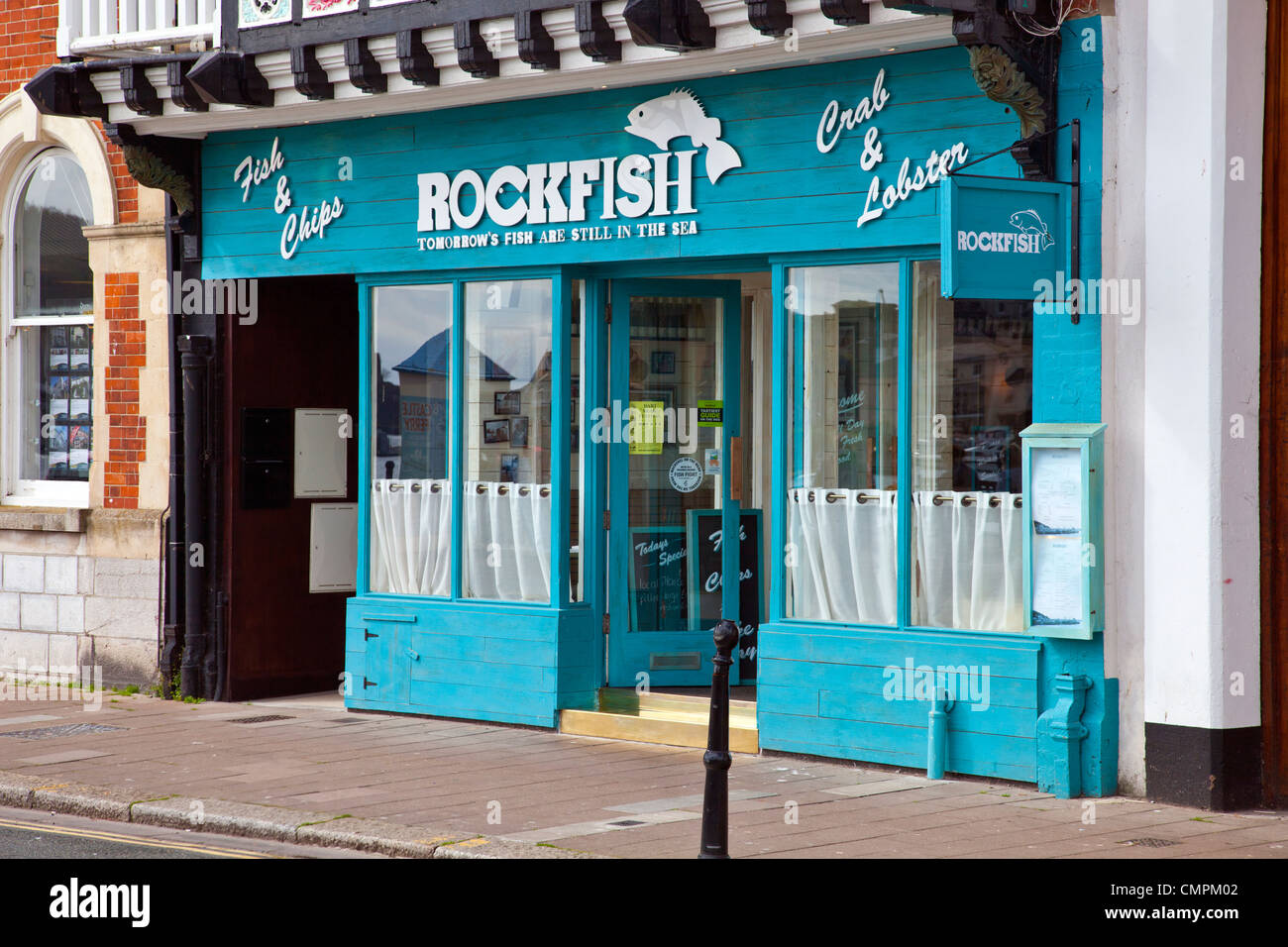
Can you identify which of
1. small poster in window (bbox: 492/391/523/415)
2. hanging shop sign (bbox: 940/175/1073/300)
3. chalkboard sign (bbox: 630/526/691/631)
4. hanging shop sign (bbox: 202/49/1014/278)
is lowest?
chalkboard sign (bbox: 630/526/691/631)

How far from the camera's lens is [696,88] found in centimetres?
1019

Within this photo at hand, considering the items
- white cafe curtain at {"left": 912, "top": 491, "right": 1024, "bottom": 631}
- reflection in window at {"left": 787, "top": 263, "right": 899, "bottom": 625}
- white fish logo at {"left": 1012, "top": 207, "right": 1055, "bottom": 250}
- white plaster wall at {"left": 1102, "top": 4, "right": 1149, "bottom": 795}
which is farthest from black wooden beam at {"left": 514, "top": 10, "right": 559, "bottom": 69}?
white cafe curtain at {"left": 912, "top": 491, "right": 1024, "bottom": 631}

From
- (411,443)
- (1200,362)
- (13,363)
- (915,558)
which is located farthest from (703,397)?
(13,363)

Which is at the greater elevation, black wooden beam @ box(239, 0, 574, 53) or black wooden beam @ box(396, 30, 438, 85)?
black wooden beam @ box(239, 0, 574, 53)

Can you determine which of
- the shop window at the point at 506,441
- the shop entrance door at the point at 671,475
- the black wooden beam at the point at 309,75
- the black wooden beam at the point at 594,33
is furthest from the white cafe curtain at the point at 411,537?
the black wooden beam at the point at 594,33

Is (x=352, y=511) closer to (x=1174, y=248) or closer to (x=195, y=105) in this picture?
(x=195, y=105)

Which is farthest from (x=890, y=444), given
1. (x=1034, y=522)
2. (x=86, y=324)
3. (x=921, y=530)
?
(x=86, y=324)

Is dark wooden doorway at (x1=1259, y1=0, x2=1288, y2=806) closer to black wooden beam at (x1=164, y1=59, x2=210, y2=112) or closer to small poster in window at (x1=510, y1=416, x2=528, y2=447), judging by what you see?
small poster in window at (x1=510, y1=416, x2=528, y2=447)

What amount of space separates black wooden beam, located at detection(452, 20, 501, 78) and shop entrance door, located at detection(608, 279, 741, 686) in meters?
1.77

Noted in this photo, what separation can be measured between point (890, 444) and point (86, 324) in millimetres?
7339

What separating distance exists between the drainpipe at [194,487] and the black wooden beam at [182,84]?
183 centimetres

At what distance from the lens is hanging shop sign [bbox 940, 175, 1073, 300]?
8.19m

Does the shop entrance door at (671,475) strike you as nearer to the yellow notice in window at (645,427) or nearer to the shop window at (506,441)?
the yellow notice in window at (645,427)

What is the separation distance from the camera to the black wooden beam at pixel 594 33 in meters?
9.68
